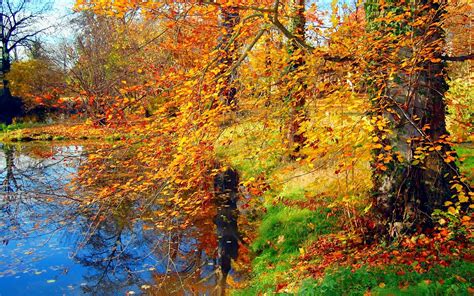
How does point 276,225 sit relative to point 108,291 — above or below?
above

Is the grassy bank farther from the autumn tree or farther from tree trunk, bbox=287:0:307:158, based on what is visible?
the autumn tree

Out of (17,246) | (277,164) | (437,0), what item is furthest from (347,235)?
(17,246)

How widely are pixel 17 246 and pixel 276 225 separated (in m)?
5.88

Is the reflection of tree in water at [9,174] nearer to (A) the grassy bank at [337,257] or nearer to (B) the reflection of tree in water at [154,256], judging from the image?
(B) the reflection of tree in water at [154,256]

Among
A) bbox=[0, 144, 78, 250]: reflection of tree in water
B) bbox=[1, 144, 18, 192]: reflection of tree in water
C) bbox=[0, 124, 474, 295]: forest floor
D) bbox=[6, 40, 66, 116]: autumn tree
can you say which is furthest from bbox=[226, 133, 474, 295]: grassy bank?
bbox=[6, 40, 66, 116]: autumn tree

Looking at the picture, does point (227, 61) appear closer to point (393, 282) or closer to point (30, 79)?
point (393, 282)

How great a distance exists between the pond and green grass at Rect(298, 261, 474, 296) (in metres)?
2.17

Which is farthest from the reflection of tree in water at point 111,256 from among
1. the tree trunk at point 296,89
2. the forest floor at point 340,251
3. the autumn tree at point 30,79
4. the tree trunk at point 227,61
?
the autumn tree at point 30,79

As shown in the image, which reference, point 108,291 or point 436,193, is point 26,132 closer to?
point 108,291

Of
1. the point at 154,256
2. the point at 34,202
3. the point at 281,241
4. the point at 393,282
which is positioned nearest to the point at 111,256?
the point at 154,256

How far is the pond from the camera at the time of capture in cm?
716

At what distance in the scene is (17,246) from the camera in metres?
9.17

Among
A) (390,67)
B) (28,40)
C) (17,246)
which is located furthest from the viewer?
(28,40)

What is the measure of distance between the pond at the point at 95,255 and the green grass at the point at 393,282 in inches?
85.4
